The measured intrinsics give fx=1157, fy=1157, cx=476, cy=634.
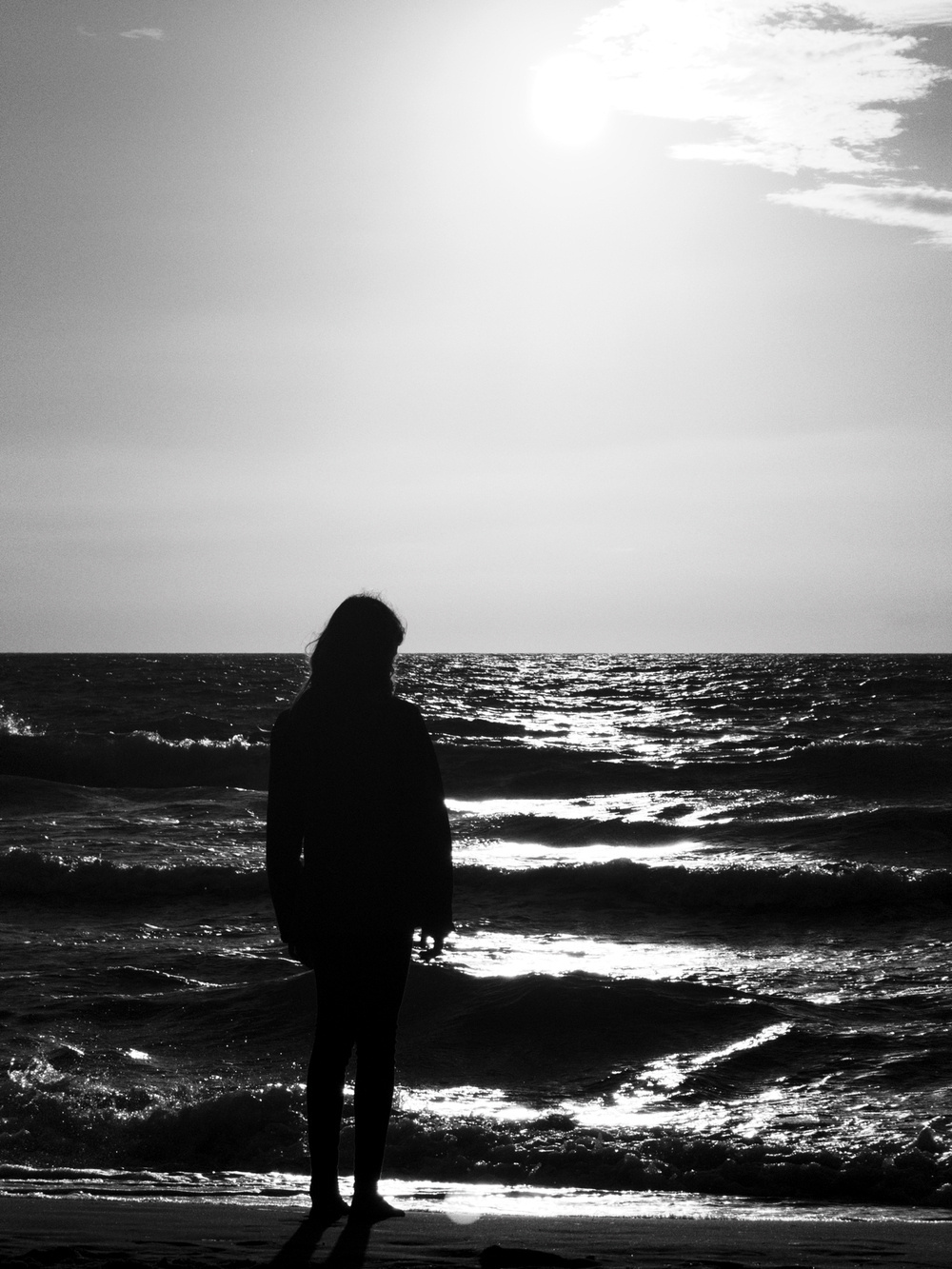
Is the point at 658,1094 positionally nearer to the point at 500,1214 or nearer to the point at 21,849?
the point at 500,1214

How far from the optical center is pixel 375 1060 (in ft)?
10.6

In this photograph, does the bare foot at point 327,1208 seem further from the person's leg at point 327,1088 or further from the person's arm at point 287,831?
the person's arm at point 287,831

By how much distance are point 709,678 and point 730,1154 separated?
49994mm

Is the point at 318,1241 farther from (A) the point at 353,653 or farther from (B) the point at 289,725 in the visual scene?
(A) the point at 353,653

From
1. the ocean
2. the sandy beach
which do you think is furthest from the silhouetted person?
the ocean

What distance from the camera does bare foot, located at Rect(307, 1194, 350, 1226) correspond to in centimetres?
320

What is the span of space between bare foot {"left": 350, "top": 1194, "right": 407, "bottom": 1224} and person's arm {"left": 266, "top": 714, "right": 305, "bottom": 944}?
75cm

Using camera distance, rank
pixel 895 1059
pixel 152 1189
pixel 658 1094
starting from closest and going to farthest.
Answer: pixel 152 1189
pixel 658 1094
pixel 895 1059

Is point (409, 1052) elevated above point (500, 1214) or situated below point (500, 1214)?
below

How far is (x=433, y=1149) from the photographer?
4.47 metres

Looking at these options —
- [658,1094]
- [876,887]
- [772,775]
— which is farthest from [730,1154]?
[772,775]

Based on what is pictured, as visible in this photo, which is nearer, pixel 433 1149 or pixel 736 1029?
pixel 433 1149

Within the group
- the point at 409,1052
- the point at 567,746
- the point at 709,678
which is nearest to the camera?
the point at 409,1052

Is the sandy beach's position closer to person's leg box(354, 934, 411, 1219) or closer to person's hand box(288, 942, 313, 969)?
person's leg box(354, 934, 411, 1219)
